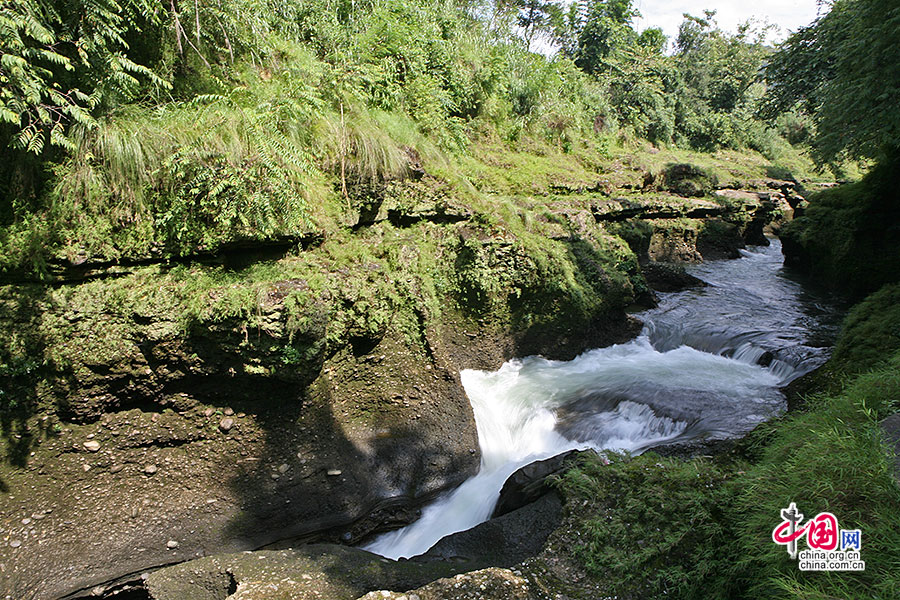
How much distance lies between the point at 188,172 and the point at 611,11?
26564 mm

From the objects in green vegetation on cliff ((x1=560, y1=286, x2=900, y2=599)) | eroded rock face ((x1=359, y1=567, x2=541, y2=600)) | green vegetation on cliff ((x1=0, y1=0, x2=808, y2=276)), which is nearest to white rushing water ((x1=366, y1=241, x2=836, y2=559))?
green vegetation on cliff ((x1=560, y1=286, x2=900, y2=599))

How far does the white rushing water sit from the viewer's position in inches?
206

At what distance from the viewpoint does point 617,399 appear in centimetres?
638

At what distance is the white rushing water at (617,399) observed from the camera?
5223 millimetres

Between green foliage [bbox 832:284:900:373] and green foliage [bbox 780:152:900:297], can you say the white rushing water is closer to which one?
green foliage [bbox 832:284:900:373]

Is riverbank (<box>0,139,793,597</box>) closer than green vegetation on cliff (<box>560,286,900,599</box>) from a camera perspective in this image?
No

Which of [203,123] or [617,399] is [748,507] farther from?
[203,123]

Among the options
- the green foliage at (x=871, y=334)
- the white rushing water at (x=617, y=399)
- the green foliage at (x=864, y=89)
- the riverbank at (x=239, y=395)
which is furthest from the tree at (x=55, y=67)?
the green foliage at (x=864, y=89)

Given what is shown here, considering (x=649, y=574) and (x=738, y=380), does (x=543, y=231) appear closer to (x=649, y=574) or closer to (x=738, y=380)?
(x=738, y=380)

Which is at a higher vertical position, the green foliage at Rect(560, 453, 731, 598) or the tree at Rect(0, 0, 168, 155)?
the tree at Rect(0, 0, 168, 155)

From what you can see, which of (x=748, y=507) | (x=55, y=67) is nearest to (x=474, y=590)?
(x=748, y=507)

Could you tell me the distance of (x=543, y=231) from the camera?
26.7ft

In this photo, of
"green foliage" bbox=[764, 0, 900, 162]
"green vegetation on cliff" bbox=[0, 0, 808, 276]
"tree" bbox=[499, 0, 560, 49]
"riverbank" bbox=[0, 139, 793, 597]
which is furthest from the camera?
"tree" bbox=[499, 0, 560, 49]

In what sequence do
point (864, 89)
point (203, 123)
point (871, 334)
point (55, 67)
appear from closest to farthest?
point (55, 67)
point (203, 123)
point (871, 334)
point (864, 89)
